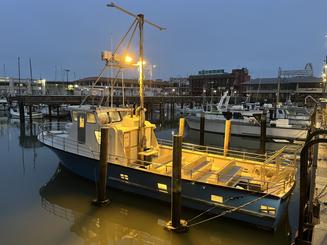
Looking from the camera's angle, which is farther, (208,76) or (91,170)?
(208,76)

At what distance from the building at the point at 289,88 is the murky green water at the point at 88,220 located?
5471 cm

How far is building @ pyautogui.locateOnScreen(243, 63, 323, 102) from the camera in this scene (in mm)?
61162

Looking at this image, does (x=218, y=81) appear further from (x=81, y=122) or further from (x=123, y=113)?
Result: (x=81, y=122)

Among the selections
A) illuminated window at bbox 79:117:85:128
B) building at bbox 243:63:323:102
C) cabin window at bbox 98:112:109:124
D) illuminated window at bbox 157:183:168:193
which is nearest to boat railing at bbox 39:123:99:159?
illuminated window at bbox 79:117:85:128

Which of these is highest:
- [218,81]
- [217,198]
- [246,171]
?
[218,81]

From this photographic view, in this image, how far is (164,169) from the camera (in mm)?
10961

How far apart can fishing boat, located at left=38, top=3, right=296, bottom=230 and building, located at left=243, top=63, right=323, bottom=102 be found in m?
52.7

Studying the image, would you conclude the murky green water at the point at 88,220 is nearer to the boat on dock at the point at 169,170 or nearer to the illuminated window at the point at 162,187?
the boat on dock at the point at 169,170

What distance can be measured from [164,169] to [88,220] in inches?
138

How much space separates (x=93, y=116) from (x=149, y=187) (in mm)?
4185

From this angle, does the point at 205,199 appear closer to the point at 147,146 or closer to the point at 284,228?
the point at 284,228

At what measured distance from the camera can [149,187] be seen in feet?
33.3

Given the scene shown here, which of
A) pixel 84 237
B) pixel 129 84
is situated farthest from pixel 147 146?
pixel 129 84

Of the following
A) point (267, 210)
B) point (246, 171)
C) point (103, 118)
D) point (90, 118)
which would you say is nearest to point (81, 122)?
point (90, 118)
